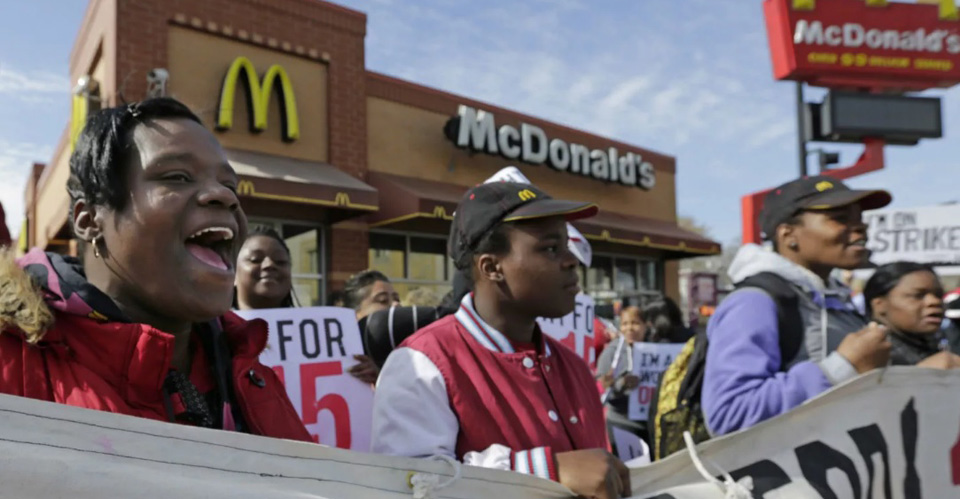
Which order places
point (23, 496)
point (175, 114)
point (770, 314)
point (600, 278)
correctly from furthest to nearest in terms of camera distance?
→ point (600, 278)
point (770, 314)
point (175, 114)
point (23, 496)

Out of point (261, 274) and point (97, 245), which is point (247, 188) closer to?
point (261, 274)

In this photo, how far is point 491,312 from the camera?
212 centimetres

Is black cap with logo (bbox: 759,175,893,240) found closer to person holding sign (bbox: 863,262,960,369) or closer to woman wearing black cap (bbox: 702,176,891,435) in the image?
woman wearing black cap (bbox: 702,176,891,435)

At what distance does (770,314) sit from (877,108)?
426 inches

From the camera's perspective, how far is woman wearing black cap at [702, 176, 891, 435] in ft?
7.39

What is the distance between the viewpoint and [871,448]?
2246 mm

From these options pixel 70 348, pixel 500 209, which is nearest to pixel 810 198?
pixel 500 209

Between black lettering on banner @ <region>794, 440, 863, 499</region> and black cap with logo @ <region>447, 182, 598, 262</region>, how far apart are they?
0.91 m

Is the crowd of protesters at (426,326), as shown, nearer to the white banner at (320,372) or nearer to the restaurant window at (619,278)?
the white banner at (320,372)

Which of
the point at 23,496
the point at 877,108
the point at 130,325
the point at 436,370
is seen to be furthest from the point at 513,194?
the point at 877,108

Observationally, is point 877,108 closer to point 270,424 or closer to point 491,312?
point 491,312

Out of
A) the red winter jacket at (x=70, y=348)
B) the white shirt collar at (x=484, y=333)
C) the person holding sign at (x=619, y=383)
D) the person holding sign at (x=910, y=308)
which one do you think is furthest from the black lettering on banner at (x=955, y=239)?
the red winter jacket at (x=70, y=348)

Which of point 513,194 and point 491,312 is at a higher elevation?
point 513,194

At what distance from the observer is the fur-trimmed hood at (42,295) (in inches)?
47.8
